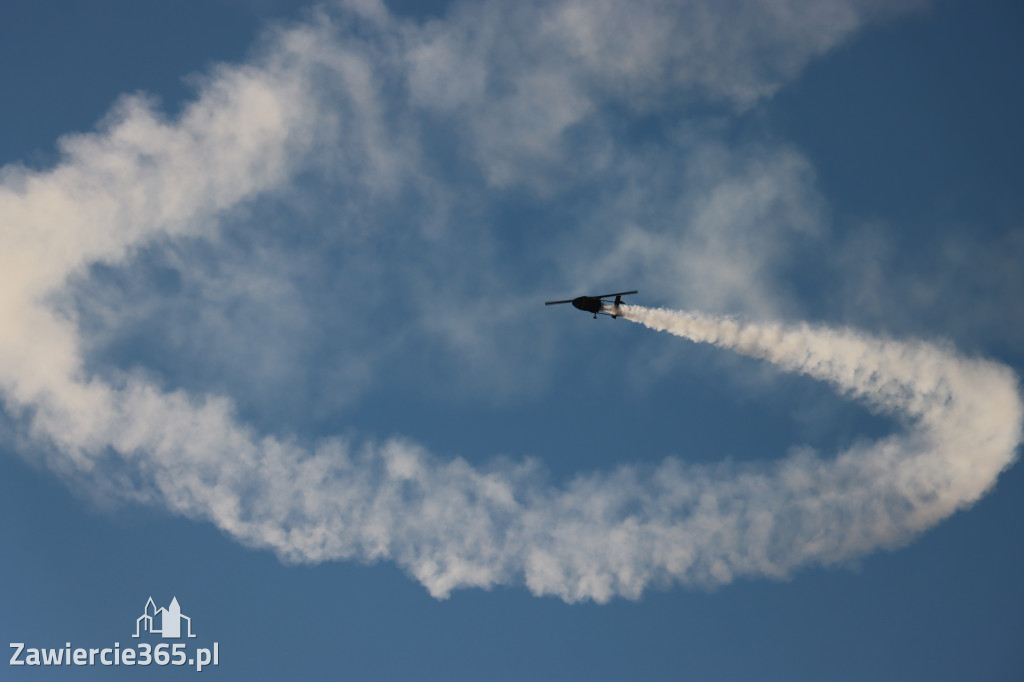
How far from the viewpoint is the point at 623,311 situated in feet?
366

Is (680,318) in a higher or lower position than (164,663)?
higher

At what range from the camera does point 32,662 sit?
134875 millimetres

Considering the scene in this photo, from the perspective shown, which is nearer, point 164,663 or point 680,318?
point 680,318

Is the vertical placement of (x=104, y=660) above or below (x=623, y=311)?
below

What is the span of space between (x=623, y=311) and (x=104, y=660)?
114155 mm

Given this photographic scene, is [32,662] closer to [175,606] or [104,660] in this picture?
[104,660]

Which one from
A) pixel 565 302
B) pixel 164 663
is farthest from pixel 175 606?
pixel 565 302

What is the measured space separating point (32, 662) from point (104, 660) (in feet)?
47.9

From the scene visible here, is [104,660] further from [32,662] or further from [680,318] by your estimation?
[680,318]

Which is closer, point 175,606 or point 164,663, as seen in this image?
point 164,663

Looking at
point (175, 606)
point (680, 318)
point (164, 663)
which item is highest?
point (680, 318)

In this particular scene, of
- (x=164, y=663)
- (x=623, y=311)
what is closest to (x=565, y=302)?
(x=623, y=311)

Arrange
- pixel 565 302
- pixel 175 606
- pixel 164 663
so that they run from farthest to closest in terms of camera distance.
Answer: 1. pixel 175 606
2. pixel 164 663
3. pixel 565 302

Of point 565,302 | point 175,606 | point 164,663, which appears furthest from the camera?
point 175,606
